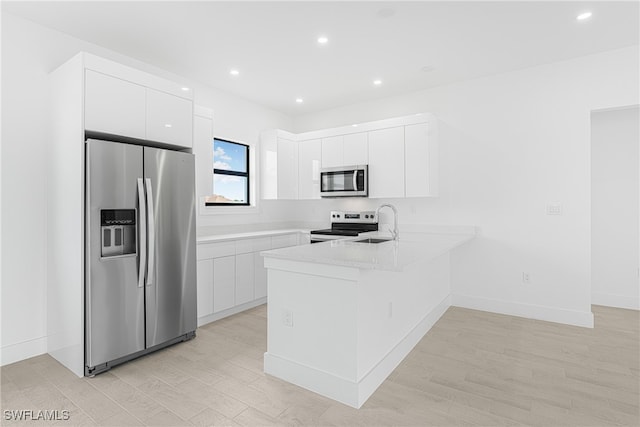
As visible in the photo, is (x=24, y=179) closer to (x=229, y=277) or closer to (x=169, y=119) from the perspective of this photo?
(x=169, y=119)

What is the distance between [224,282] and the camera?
3752mm

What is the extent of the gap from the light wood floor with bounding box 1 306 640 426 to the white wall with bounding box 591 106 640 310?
103 cm

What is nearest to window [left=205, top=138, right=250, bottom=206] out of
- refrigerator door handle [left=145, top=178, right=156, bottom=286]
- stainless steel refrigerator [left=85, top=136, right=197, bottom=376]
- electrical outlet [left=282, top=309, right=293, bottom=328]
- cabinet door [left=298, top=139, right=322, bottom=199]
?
cabinet door [left=298, top=139, right=322, bottom=199]

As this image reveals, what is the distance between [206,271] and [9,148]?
75.1 inches

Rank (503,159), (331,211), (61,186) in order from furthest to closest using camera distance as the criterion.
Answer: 1. (331,211)
2. (503,159)
3. (61,186)

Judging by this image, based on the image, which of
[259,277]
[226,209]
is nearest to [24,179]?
[226,209]

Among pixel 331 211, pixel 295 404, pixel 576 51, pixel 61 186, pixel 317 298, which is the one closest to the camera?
pixel 295 404

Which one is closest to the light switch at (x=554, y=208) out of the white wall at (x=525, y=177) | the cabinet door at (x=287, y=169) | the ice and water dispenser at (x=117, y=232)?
the white wall at (x=525, y=177)

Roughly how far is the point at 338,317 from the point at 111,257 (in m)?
1.79

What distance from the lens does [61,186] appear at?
106 inches

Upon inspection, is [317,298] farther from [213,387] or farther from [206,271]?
[206,271]

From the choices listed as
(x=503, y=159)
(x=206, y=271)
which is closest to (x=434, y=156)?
(x=503, y=159)

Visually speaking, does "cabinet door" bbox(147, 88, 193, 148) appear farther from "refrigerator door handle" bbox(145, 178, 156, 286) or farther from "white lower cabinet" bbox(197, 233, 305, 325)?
"white lower cabinet" bbox(197, 233, 305, 325)

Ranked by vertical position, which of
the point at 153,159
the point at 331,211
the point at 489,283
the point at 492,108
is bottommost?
the point at 489,283
